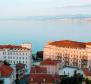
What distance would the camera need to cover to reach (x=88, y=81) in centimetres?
2794

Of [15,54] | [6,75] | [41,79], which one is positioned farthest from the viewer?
[15,54]

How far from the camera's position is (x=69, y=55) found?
41.8 meters

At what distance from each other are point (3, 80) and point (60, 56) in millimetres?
15726

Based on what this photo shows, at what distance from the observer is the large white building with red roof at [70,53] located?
134ft

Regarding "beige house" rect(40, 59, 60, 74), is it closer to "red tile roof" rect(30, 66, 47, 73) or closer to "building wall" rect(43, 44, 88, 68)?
"red tile roof" rect(30, 66, 47, 73)

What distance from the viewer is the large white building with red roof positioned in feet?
134

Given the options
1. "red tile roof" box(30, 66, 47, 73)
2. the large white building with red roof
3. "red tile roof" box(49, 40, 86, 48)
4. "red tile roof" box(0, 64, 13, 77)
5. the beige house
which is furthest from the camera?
"red tile roof" box(49, 40, 86, 48)

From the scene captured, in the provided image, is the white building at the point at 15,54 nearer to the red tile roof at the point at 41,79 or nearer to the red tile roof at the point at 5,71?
the red tile roof at the point at 5,71

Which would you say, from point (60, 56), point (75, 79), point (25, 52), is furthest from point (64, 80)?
point (60, 56)

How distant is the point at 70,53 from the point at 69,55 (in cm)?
19

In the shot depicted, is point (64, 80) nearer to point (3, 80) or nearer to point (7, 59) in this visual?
point (3, 80)

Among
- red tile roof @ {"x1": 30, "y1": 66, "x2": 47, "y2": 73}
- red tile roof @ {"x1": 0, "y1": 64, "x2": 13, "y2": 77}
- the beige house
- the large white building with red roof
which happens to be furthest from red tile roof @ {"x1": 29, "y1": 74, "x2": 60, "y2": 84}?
the large white building with red roof

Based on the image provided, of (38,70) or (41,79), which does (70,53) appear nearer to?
(38,70)

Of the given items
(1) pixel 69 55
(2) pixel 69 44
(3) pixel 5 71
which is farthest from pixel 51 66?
(2) pixel 69 44
